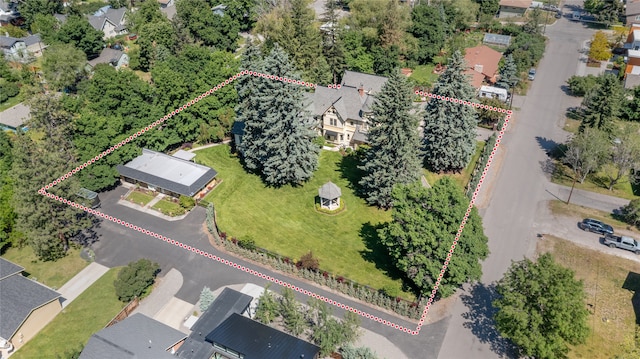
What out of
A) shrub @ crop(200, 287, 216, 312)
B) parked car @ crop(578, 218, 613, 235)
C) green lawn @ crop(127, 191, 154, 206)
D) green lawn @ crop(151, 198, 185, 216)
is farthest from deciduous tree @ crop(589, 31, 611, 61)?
shrub @ crop(200, 287, 216, 312)

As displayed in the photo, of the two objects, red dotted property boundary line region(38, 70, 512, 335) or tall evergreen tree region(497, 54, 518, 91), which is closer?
red dotted property boundary line region(38, 70, 512, 335)

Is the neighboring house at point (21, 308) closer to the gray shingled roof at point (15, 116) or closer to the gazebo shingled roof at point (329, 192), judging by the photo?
the gazebo shingled roof at point (329, 192)

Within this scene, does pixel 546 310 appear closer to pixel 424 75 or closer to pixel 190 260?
pixel 190 260

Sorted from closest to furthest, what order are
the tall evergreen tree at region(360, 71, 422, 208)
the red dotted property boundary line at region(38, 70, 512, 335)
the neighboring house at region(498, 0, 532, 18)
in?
the red dotted property boundary line at region(38, 70, 512, 335)
the tall evergreen tree at region(360, 71, 422, 208)
the neighboring house at region(498, 0, 532, 18)

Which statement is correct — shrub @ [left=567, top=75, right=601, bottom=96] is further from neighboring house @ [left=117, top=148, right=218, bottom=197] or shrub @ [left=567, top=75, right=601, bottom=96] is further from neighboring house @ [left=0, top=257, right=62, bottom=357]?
neighboring house @ [left=0, top=257, right=62, bottom=357]

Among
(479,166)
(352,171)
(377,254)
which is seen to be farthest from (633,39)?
(377,254)

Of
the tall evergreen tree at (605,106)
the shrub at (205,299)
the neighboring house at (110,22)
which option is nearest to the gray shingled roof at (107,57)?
the neighboring house at (110,22)
